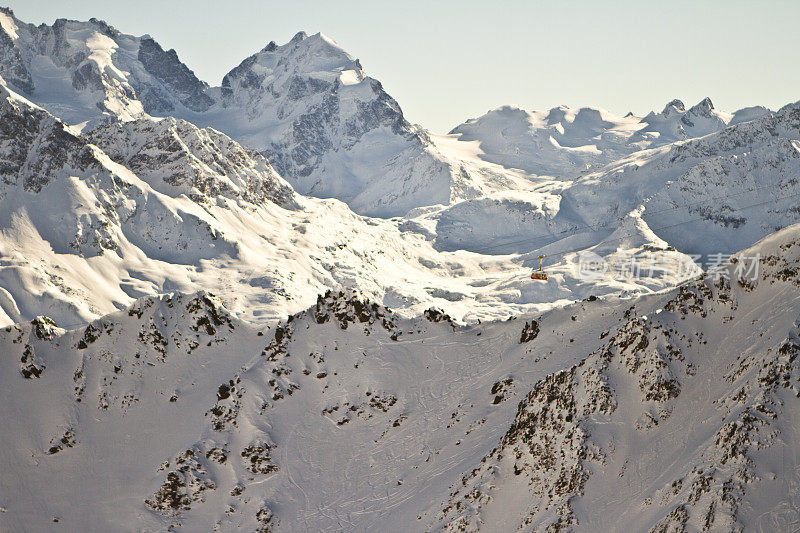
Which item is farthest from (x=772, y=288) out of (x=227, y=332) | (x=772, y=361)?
(x=227, y=332)

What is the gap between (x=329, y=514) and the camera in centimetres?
7800

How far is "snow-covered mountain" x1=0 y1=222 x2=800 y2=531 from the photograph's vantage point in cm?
5956

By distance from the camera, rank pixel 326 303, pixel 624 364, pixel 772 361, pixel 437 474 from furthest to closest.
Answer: pixel 326 303, pixel 437 474, pixel 624 364, pixel 772 361

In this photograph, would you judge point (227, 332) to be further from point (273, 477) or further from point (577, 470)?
point (577, 470)

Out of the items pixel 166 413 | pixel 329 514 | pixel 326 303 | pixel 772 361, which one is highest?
pixel 326 303

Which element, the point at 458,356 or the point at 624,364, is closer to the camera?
the point at 624,364

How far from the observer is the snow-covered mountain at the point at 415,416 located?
2345 inches

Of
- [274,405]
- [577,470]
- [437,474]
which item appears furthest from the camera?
[274,405]

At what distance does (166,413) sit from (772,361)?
62.5 m

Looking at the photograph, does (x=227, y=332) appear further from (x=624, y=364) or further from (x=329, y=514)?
(x=624, y=364)

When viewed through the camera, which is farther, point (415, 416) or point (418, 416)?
point (415, 416)

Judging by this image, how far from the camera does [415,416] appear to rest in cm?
8575

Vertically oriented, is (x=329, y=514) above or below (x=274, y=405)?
below

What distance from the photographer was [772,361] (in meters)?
59.0
